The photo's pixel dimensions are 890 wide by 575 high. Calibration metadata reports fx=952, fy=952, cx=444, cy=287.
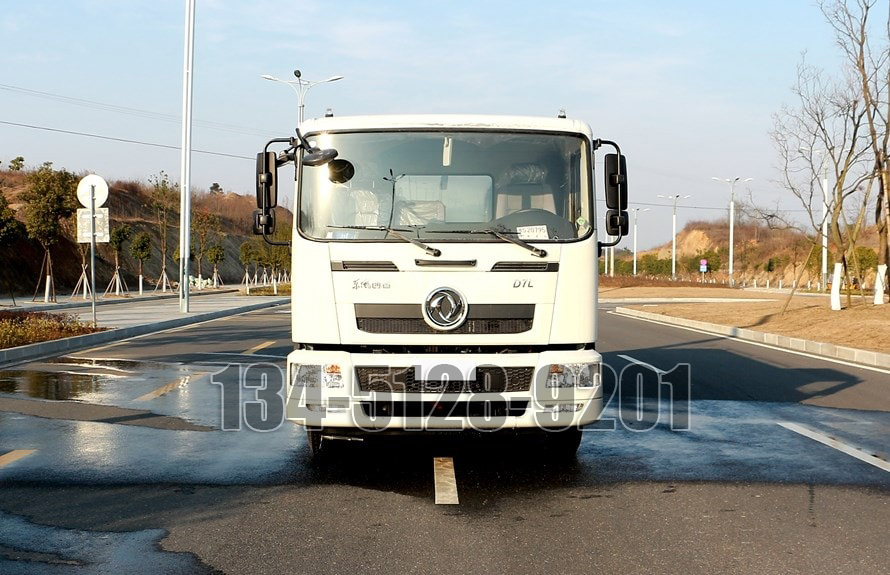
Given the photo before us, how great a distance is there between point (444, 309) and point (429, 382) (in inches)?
19.3

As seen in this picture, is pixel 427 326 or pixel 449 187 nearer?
pixel 427 326

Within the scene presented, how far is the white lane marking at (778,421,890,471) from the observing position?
6957mm

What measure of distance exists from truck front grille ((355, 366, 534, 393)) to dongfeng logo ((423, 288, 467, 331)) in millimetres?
334

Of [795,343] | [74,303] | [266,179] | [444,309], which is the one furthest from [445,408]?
[74,303]

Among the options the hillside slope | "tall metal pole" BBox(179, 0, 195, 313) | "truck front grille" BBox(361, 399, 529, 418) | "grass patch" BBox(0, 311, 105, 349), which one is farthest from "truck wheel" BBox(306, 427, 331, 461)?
the hillside slope

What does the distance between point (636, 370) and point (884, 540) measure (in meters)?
8.30

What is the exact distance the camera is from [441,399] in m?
6.15

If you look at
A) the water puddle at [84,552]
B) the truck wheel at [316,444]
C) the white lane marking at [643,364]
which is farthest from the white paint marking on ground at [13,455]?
the white lane marking at [643,364]

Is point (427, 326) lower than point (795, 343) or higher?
higher

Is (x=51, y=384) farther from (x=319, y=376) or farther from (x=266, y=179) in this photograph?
(x=319, y=376)

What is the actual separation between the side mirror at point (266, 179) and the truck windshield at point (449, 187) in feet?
1.03

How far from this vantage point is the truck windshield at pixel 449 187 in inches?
259

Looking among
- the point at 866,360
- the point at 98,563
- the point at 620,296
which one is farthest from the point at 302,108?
the point at 98,563

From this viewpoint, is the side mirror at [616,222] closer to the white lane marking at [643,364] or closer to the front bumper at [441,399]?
the front bumper at [441,399]
